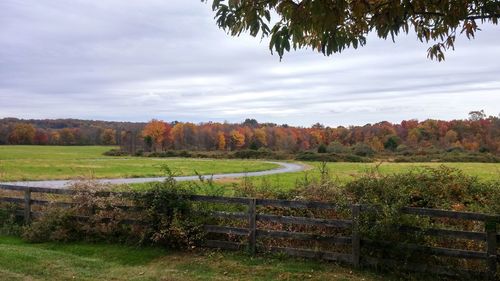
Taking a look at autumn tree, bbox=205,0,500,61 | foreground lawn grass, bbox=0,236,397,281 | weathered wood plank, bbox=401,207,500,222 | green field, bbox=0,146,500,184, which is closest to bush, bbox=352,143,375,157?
green field, bbox=0,146,500,184

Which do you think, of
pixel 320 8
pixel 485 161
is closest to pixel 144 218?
pixel 320 8

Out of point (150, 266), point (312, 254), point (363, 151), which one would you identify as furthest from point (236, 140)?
point (312, 254)

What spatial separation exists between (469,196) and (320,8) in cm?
886

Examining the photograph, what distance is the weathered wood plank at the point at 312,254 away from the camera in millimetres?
8953

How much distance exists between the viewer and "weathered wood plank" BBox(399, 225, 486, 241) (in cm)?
796

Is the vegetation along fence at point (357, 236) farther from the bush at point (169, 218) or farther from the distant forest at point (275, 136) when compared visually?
the distant forest at point (275, 136)

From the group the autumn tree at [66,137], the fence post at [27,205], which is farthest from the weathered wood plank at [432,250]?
the autumn tree at [66,137]

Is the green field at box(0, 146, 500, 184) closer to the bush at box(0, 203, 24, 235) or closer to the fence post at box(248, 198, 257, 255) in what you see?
the bush at box(0, 203, 24, 235)

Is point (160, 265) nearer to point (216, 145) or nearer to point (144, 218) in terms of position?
point (144, 218)

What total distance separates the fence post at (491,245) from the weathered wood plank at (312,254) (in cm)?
238

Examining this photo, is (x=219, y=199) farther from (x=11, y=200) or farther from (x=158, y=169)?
(x=158, y=169)

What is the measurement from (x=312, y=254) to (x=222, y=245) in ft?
6.75

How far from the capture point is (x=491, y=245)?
7.83 metres

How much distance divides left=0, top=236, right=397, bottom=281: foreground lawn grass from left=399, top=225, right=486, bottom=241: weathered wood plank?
936 millimetres
